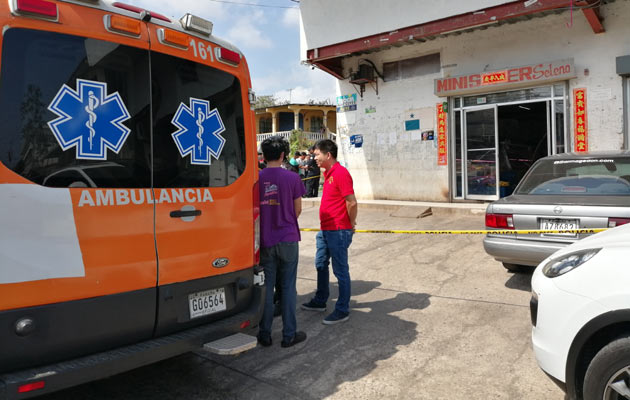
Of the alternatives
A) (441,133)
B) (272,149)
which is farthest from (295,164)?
(272,149)

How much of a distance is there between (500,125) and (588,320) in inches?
393

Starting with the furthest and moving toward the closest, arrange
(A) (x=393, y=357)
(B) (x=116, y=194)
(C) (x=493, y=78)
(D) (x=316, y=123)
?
(D) (x=316, y=123)
(C) (x=493, y=78)
(A) (x=393, y=357)
(B) (x=116, y=194)

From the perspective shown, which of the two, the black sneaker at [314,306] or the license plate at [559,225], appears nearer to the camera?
the license plate at [559,225]

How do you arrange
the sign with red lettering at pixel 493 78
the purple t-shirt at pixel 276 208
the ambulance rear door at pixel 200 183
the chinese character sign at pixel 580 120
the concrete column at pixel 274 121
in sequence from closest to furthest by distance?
the ambulance rear door at pixel 200 183
the purple t-shirt at pixel 276 208
the chinese character sign at pixel 580 120
the sign with red lettering at pixel 493 78
the concrete column at pixel 274 121

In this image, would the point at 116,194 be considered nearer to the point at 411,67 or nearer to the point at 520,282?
the point at 520,282

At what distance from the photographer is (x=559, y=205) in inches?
193

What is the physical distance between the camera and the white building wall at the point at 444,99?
380 inches

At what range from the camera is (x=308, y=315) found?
4898 mm

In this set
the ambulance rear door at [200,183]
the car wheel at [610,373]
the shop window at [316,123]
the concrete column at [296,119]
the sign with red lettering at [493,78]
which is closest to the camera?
the car wheel at [610,373]

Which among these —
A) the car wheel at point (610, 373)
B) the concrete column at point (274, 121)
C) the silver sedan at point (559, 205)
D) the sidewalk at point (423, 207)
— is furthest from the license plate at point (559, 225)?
the concrete column at point (274, 121)

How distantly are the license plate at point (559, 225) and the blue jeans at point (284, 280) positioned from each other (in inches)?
108

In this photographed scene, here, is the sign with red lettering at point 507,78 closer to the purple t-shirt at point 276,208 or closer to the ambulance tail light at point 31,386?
the purple t-shirt at point 276,208

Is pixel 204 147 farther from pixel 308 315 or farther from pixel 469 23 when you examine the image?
pixel 469 23

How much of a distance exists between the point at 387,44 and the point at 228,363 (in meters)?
9.93
